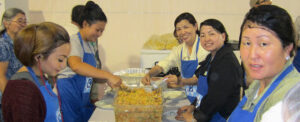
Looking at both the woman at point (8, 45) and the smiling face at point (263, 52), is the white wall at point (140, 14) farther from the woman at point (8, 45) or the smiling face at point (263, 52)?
the smiling face at point (263, 52)

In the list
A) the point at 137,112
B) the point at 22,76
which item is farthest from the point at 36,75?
the point at 137,112

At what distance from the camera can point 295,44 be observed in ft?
2.84

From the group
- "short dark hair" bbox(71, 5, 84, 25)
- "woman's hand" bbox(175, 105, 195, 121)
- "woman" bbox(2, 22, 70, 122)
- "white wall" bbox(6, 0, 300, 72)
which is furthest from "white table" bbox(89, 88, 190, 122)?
"white wall" bbox(6, 0, 300, 72)

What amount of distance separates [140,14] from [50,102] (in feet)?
9.46

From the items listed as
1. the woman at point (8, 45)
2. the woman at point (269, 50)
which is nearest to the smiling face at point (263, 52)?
the woman at point (269, 50)

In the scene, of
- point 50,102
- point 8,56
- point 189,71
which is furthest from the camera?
point 189,71

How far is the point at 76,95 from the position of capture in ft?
6.29

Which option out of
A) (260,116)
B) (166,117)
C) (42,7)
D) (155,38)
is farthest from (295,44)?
(42,7)

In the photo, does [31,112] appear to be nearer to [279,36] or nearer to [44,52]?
[44,52]

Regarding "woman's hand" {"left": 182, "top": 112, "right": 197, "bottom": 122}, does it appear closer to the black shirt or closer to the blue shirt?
the black shirt

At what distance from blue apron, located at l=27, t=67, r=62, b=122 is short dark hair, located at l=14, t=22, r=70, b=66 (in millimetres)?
67

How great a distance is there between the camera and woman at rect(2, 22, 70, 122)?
0.98 metres

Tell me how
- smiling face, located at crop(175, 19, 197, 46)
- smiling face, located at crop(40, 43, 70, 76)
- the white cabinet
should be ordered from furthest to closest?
the white cabinet
smiling face, located at crop(175, 19, 197, 46)
smiling face, located at crop(40, 43, 70, 76)

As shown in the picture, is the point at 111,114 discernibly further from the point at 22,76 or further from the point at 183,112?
the point at 22,76
